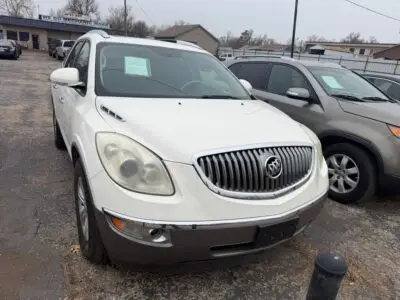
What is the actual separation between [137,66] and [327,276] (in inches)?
97.8

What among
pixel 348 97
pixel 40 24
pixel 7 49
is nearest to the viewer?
pixel 348 97

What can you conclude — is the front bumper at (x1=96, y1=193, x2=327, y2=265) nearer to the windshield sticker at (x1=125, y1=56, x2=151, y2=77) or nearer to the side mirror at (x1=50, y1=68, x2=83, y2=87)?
the side mirror at (x1=50, y1=68, x2=83, y2=87)

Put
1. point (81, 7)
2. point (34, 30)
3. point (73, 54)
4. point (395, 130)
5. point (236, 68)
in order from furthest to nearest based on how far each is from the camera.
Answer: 1. point (81, 7)
2. point (34, 30)
3. point (236, 68)
4. point (73, 54)
5. point (395, 130)

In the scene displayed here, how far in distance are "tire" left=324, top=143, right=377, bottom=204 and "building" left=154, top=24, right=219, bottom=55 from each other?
55.9m

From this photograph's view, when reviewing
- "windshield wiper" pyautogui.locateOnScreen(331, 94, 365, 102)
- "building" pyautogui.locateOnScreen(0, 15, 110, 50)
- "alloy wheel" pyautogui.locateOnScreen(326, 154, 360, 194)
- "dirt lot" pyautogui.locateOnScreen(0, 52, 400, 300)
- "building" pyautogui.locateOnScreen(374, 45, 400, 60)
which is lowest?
"building" pyautogui.locateOnScreen(0, 15, 110, 50)

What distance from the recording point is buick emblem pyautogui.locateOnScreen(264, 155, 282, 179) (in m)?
2.25

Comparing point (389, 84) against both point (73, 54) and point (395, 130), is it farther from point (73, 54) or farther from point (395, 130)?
point (73, 54)

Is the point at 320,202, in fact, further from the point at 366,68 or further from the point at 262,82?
the point at 366,68

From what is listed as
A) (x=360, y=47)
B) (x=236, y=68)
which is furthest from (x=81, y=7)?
(x=236, y=68)

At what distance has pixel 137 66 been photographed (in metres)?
3.39

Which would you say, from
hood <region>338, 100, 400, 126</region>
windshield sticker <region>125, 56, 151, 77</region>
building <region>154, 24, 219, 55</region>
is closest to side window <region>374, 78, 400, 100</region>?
hood <region>338, 100, 400, 126</region>

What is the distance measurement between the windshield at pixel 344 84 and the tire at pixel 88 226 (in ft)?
11.0

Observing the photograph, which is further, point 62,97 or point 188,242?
point 62,97

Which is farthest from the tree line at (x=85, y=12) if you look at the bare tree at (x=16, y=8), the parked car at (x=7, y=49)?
the parked car at (x=7, y=49)
